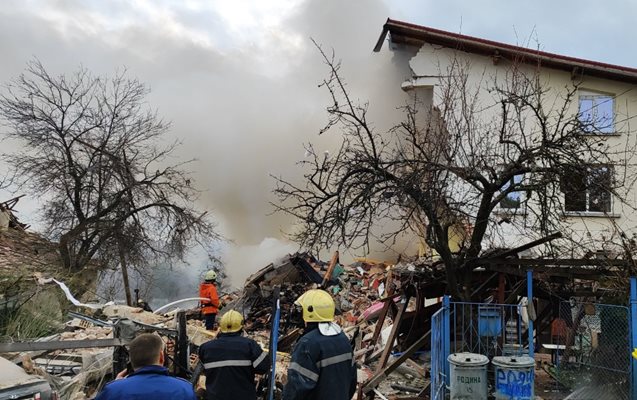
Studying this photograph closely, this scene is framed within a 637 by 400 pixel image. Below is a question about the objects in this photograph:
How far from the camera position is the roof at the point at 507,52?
15766 millimetres

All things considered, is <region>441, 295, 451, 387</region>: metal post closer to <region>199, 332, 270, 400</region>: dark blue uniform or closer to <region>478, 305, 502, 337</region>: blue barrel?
<region>478, 305, 502, 337</region>: blue barrel

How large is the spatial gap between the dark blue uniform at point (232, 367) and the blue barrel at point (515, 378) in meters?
3.48

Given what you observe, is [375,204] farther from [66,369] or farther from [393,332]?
[66,369]

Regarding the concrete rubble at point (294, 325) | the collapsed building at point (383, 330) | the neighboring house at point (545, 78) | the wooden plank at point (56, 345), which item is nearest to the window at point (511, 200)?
the collapsed building at point (383, 330)

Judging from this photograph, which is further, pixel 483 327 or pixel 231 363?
pixel 483 327

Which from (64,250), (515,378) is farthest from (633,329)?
(64,250)

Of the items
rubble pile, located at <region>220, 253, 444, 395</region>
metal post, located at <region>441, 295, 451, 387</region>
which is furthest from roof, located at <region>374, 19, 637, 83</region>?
metal post, located at <region>441, 295, 451, 387</region>

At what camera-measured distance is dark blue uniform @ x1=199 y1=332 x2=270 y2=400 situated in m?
4.47

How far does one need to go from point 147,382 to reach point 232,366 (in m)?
2.13

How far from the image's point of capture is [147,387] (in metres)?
2.42

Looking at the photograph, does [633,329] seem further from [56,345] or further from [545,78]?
[545,78]

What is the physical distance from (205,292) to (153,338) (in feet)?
30.9

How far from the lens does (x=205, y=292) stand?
1177 centimetres

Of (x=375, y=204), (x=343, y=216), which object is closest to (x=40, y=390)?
(x=343, y=216)
